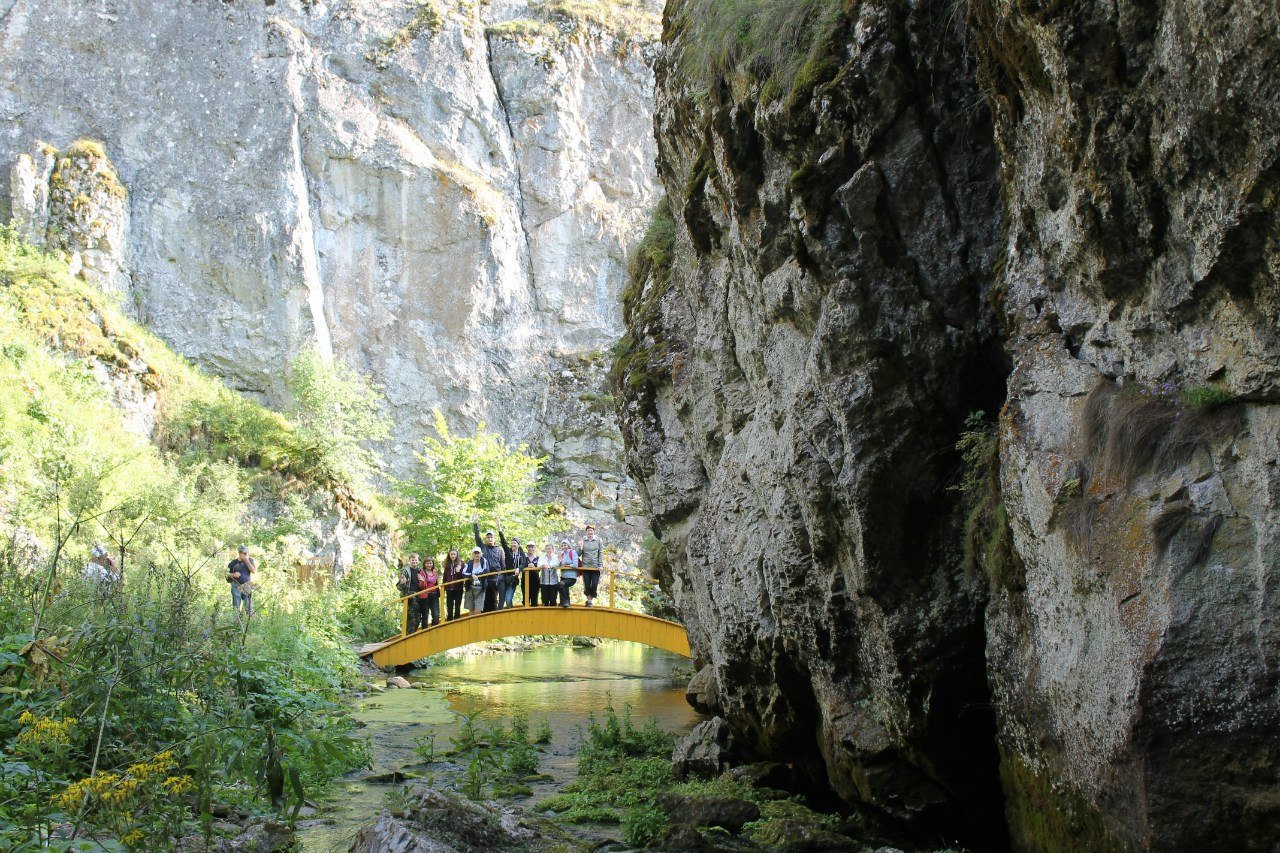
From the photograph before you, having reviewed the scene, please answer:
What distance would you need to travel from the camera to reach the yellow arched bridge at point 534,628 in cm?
1698

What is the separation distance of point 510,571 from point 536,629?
1.20m

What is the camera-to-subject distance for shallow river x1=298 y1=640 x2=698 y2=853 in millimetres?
8898

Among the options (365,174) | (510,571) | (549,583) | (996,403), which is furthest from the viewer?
(365,174)

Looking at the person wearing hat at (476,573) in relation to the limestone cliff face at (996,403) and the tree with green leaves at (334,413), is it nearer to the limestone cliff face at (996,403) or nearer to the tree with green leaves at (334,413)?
the limestone cliff face at (996,403)

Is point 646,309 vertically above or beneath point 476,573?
above

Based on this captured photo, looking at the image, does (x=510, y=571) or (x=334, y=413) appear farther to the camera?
(x=334, y=413)

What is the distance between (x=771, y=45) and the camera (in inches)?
335

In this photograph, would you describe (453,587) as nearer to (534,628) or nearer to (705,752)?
(534,628)

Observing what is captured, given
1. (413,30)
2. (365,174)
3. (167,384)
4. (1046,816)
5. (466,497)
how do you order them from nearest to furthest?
1. (1046,816)
2. (167,384)
3. (466,497)
4. (365,174)
5. (413,30)

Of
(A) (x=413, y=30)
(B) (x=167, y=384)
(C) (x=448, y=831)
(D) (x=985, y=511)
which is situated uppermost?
(A) (x=413, y=30)

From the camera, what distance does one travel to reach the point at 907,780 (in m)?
7.68

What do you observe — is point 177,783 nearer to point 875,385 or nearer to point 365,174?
point 875,385

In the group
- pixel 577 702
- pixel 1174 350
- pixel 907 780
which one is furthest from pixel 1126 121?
pixel 577 702

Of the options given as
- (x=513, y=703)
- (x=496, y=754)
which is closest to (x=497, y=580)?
(x=513, y=703)
